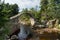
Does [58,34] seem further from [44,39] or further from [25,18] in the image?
[25,18]

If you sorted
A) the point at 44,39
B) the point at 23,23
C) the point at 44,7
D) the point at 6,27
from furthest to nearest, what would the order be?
the point at 44,7 < the point at 44,39 < the point at 23,23 < the point at 6,27

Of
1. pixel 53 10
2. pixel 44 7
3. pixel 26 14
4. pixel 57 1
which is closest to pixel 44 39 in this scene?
pixel 26 14

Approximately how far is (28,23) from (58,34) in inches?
74.5

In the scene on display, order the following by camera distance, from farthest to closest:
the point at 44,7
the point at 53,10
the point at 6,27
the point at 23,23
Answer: the point at 44,7
the point at 53,10
the point at 23,23
the point at 6,27

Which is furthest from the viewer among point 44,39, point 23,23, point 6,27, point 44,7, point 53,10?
point 44,7

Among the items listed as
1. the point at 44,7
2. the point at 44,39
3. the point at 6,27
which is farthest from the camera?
the point at 44,7

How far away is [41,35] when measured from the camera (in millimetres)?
9508

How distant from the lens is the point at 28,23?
8727 mm

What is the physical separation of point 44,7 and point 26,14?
372 inches

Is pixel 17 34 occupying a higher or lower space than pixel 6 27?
lower

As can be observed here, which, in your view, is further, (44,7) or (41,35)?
(44,7)

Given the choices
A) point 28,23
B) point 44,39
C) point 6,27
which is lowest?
point 44,39

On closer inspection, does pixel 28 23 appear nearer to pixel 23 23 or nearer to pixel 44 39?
pixel 23 23

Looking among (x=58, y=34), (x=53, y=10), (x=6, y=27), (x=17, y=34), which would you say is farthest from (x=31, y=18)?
→ (x=53, y=10)
